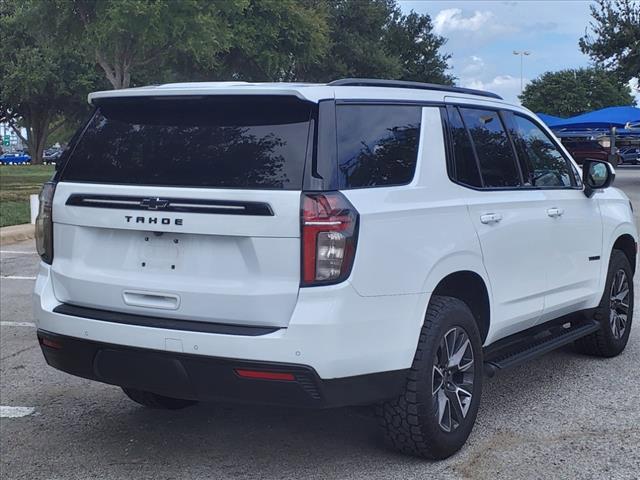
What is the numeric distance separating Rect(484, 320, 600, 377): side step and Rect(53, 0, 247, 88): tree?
19.4m

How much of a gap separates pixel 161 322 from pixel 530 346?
8.16 feet

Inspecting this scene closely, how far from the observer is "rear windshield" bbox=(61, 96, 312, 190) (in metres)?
3.55

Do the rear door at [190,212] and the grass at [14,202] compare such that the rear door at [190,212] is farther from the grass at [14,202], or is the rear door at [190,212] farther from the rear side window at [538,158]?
the grass at [14,202]

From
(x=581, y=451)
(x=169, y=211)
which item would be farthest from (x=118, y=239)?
(x=581, y=451)

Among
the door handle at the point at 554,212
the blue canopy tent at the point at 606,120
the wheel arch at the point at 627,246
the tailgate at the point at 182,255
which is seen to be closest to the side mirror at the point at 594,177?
the door handle at the point at 554,212

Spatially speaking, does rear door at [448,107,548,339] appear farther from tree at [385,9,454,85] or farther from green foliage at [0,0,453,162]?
tree at [385,9,454,85]

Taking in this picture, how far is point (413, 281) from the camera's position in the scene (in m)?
3.72

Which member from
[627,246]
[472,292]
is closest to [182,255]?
[472,292]

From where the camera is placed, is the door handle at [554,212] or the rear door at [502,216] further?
the door handle at [554,212]

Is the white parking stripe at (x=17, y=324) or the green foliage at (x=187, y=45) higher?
the green foliage at (x=187, y=45)

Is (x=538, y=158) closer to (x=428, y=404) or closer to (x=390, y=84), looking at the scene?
(x=390, y=84)

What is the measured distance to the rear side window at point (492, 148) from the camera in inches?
180

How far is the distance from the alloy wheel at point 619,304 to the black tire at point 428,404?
2.33 m

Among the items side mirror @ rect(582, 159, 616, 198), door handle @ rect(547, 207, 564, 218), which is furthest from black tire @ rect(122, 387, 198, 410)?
side mirror @ rect(582, 159, 616, 198)
